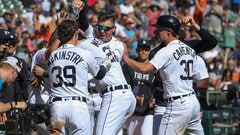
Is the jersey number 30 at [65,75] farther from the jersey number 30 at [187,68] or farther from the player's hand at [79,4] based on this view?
the jersey number 30 at [187,68]

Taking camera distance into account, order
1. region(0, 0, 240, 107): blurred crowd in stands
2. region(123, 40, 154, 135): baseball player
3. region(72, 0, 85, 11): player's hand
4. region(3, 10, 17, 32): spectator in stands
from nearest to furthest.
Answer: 1. region(72, 0, 85, 11): player's hand
2. region(123, 40, 154, 135): baseball player
3. region(0, 0, 240, 107): blurred crowd in stands
4. region(3, 10, 17, 32): spectator in stands

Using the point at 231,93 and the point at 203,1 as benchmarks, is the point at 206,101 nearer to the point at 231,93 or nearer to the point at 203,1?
the point at 231,93

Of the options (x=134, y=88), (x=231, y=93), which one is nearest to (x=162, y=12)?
(x=231, y=93)

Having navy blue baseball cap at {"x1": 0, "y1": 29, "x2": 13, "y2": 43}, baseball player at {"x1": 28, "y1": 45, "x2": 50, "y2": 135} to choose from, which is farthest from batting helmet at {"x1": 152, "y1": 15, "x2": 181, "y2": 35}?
navy blue baseball cap at {"x1": 0, "y1": 29, "x2": 13, "y2": 43}

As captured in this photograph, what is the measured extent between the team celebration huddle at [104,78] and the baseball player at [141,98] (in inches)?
49.2

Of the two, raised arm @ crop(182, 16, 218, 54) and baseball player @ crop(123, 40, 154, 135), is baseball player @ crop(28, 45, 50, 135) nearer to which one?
baseball player @ crop(123, 40, 154, 135)

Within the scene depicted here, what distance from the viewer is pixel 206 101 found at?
1480 centimetres

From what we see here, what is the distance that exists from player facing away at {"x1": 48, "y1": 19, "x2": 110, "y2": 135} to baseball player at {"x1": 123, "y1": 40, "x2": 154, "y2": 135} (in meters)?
3.11

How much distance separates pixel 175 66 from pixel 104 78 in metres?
1.02

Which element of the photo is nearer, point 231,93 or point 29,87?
point 29,87

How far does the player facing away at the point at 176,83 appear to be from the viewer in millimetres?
9141

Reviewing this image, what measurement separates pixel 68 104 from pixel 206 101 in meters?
6.87

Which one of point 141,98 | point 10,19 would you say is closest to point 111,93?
point 141,98

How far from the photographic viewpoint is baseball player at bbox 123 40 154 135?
1166cm
